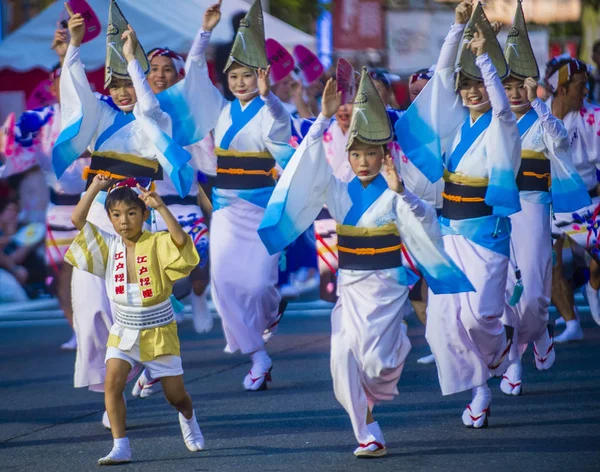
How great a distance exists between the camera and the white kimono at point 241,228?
747cm

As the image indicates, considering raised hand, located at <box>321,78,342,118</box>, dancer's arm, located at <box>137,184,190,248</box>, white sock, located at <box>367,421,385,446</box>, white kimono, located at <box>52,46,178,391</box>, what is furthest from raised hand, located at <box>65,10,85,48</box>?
white sock, located at <box>367,421,385,446</box>

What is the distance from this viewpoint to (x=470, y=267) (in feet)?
20.8

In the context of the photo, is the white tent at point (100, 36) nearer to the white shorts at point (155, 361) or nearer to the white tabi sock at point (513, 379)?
the white tabi sock at point (513, 379)

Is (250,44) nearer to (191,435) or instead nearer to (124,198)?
(124,198)

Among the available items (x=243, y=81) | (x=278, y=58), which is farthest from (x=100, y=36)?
(x=243, y=81)

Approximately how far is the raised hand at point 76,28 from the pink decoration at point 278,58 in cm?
207

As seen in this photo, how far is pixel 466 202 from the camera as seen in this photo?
21.0 ft

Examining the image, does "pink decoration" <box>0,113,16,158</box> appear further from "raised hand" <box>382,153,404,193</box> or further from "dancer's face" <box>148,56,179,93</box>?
"raised hand" <box>382,153,404,193</box>

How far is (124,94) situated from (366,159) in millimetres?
1766

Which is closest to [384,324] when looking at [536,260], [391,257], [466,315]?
[391,257]

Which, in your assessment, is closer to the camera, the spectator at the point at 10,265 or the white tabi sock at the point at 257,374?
the white tabi sock at the point at 257,374

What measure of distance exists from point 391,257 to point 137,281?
1.19 metres

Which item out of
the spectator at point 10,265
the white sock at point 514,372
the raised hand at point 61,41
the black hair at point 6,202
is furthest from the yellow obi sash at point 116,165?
the black hair at point 6,202

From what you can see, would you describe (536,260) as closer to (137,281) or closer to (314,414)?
(314,414)
